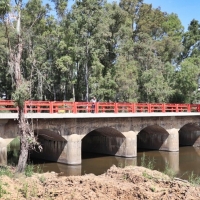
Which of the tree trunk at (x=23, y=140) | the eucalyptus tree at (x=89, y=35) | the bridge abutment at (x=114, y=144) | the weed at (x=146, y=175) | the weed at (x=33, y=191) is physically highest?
the eucalyptus tree at (x=89, y=35)

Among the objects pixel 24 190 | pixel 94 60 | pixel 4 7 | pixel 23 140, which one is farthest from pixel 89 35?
pixel 24 190

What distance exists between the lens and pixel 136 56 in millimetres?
43156

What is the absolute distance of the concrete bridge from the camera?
18922 mm

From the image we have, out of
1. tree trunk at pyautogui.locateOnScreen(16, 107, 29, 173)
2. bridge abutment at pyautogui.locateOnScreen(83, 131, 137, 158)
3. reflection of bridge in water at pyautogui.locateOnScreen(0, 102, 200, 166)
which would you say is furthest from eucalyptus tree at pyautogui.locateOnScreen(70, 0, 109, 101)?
tree trunk at pyautogui.locateOnScreen(16, 107, 29, 173)

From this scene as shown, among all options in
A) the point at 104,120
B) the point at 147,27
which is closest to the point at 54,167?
the point at 104,120

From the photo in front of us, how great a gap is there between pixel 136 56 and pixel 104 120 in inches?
868

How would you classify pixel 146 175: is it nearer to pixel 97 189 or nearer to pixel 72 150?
pixel 97 189

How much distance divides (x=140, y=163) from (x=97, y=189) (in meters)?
12.6

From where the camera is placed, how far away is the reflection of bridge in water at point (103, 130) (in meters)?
19.1

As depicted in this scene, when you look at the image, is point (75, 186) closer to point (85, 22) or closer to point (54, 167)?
point (54, 167)

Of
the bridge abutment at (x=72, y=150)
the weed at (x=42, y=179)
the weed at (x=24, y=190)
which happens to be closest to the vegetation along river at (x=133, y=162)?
the bridge abutment at (x=72, y=150)

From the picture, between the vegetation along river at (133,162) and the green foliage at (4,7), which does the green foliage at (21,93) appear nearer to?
the green foliage at (4,7)

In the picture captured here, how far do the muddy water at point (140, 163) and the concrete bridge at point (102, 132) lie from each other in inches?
30.8

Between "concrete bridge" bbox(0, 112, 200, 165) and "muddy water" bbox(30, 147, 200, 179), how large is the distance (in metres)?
0.78
